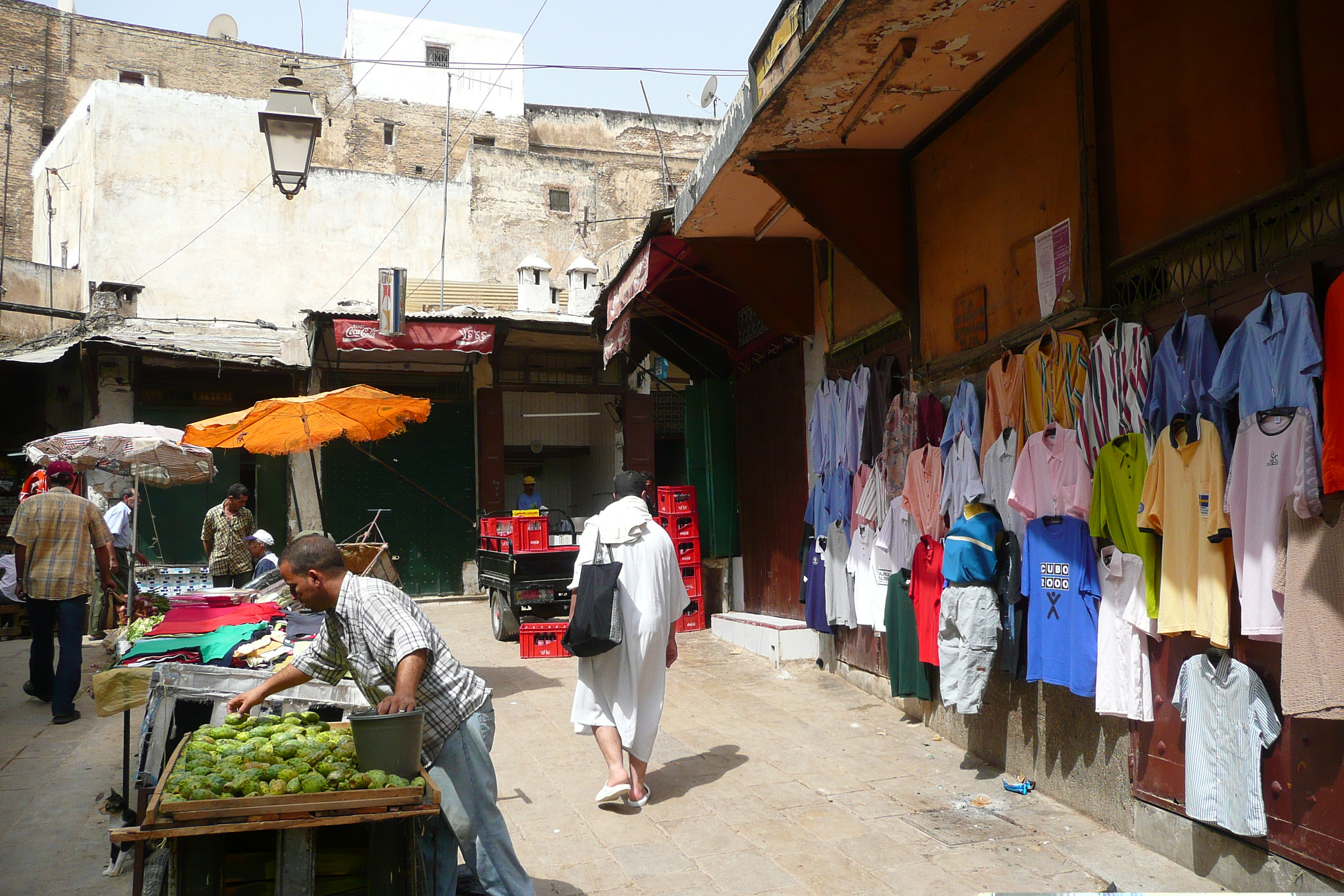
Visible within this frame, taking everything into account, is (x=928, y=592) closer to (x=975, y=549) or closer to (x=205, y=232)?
(x=975, y=549)

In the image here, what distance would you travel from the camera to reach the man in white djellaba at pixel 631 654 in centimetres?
517

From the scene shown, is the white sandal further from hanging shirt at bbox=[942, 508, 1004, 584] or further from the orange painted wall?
the orange painted wall

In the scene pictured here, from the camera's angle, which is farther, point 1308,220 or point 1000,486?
point 1000,486

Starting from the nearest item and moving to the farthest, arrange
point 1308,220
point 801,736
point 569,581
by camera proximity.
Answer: point 1308,220
point 801,736
point 569,581

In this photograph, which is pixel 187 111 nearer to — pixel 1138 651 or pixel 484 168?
pixel 484 168

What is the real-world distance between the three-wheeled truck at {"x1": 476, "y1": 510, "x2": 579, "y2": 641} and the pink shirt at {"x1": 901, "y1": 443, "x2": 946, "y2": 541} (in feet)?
14.7

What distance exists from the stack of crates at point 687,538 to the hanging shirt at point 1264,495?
7.66 metres

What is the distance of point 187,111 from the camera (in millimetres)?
20859

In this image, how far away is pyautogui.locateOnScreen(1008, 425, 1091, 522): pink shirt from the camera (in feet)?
15.1

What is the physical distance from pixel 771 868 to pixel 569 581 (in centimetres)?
617

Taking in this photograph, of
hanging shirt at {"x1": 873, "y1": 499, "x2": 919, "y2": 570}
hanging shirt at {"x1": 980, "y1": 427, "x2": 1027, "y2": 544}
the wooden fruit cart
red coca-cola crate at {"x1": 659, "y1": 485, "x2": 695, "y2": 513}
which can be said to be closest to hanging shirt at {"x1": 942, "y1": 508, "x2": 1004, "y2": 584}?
hanging shirt at {"x1": 980, "y1": 427, "x2": 1027, "y2": 544}

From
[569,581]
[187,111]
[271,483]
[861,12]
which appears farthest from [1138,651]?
[187,111]

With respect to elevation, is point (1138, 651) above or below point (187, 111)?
below

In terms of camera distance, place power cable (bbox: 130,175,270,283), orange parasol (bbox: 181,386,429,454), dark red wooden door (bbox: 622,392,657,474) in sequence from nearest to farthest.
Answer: orange parasol (bbox: 181,386,429,454), dark red wooden door (bbox: 622,392,657,474), power cable (bbox: 130,175,270,283)
